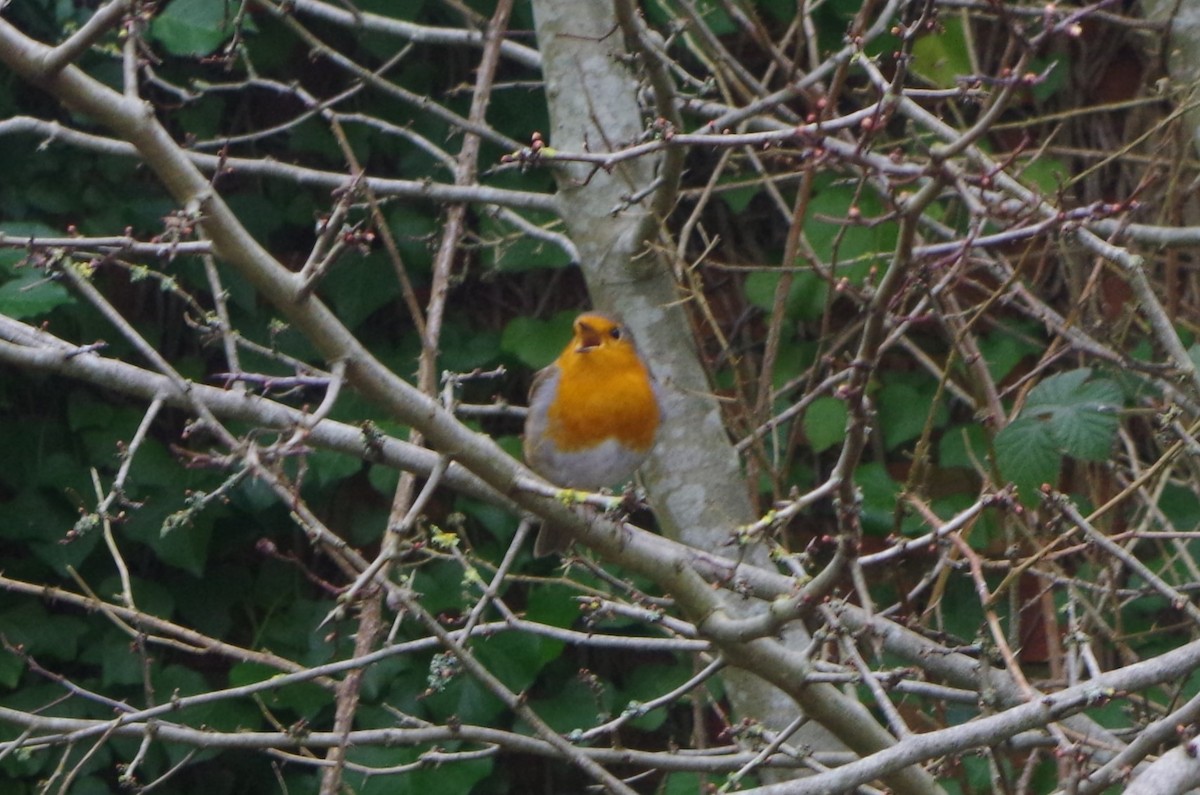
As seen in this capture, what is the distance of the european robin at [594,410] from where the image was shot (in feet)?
9.62

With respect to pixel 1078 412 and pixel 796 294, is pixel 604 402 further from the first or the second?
pixel 1078 412

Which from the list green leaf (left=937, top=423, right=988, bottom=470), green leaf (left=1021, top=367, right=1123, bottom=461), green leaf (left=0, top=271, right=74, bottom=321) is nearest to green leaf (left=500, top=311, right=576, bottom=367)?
green leaf (left=937, top=423, right=988, bottom=470)

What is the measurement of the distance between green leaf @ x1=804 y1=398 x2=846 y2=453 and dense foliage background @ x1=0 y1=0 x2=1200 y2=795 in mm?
18

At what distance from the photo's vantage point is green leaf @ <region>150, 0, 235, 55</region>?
3189 millimetres

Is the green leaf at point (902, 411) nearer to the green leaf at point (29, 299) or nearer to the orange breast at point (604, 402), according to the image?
the orange breast at point (604, 402)

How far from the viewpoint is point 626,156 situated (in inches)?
69.4

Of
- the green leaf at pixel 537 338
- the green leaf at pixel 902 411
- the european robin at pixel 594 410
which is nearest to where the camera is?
the european robin at pixel 594 410

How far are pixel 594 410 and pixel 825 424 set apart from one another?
66 centimetres

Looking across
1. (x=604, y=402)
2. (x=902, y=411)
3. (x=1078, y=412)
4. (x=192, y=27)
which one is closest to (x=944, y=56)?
(x=902, y=411)

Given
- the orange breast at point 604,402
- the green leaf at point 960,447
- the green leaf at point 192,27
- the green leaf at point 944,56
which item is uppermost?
the green leaf at point 192,27

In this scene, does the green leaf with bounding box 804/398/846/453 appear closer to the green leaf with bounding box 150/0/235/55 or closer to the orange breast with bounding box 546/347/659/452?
the orange breast with bounding box 546/347/659/452

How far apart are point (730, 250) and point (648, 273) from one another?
977 mm

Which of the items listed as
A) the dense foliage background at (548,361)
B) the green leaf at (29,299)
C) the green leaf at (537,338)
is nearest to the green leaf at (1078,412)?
the dense foliage background at (548,361)

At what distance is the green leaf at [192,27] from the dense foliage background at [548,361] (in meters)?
0.01
